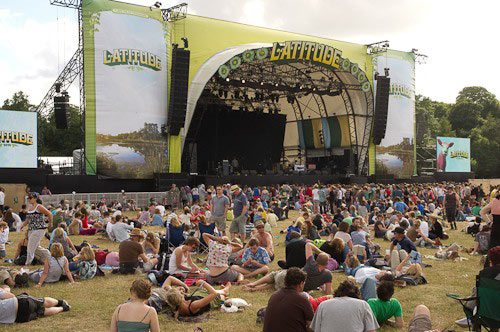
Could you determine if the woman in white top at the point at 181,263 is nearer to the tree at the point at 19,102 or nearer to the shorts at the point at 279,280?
the shorts at the point at 279,280

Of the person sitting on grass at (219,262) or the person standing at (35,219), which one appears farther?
the person standing at (35,219)

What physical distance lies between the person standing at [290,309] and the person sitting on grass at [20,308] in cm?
344

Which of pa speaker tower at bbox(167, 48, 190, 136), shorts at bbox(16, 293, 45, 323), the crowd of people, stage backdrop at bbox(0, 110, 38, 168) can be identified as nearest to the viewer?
the crowd of people

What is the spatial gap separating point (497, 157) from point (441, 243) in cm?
4686

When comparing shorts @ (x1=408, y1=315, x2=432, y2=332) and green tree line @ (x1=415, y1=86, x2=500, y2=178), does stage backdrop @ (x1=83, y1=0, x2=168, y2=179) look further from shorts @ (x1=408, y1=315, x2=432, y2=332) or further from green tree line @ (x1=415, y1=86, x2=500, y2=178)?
green tree line @ (x1=415, y1=86, x2=500, y2=178)

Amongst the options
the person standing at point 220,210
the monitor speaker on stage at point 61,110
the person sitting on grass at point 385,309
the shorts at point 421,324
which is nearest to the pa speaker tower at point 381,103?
the monitor speaker on stage at point 61,110

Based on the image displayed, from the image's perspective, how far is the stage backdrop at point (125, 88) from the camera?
75.6 feet

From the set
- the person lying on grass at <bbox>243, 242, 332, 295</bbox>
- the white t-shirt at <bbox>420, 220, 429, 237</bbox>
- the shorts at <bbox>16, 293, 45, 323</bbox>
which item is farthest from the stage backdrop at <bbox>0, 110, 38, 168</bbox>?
the person lying on grass at <bbox>243, 242, 332, 295</bbox>

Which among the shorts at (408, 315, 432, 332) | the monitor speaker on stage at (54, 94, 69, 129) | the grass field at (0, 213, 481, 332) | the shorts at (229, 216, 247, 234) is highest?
the monitor speaker on stage at (54, 94, 69, 129)

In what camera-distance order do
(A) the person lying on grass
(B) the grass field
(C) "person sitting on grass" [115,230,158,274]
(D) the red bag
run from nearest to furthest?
(B) the grass field, (A) the person lying on grass, (C) "person sitting on grass" [115,230,158,274], (D) the red bag

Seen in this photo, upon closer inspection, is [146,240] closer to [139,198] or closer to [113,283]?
[113,283]

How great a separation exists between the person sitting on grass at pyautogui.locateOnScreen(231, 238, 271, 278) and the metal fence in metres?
13.0

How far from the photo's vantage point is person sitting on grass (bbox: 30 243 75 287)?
8.68 m

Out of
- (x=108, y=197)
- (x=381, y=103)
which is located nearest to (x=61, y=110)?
(x=108, y=197)
